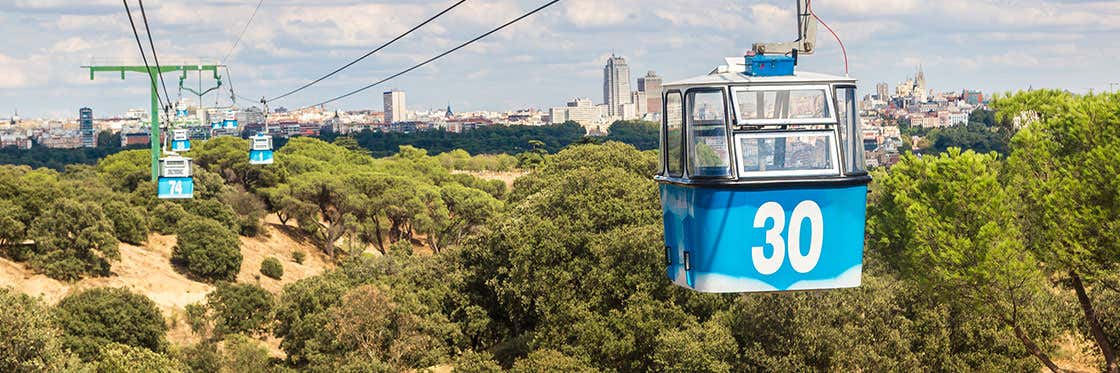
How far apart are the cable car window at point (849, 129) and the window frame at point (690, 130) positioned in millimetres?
1195

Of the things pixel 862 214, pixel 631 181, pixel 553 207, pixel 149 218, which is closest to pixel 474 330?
pixel 553 207

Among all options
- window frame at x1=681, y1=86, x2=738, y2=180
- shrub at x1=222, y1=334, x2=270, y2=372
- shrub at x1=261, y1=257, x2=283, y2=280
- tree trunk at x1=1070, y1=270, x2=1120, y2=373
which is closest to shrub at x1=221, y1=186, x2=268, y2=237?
shrub at x1=261, y1=257, x2=283, y2=280

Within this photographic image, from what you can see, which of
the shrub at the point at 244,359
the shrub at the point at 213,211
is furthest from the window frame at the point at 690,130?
the shrub at the point at 213,211

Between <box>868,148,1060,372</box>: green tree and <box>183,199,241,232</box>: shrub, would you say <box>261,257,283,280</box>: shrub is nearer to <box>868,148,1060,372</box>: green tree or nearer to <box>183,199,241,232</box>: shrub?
<box>183,199,241,232</box>: shrub

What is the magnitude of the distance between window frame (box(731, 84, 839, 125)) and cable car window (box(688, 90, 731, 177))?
14cm

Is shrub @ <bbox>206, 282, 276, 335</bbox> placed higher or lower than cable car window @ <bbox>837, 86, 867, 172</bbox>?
lower

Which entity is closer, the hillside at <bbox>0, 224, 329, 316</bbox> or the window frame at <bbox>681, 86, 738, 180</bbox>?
the window frame at <bbox>681, 86, 738, 180</bbox>

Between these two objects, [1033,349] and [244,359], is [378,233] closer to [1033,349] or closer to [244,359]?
[244,359]

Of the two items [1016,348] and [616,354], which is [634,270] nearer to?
[616,354]

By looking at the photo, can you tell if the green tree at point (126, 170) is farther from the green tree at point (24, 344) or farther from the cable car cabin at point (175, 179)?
the green tree at point (24, 344)

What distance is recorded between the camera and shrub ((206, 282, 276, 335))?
1864 inches

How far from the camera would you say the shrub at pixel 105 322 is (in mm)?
40844

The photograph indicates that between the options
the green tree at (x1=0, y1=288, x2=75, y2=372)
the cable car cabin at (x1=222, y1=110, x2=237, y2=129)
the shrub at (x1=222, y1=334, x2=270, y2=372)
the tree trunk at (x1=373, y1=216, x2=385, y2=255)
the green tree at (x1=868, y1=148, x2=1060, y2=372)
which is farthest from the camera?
the tree trunk at (x1=373, y1=216, x2=385, y2=255)

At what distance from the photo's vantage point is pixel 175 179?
105ft
